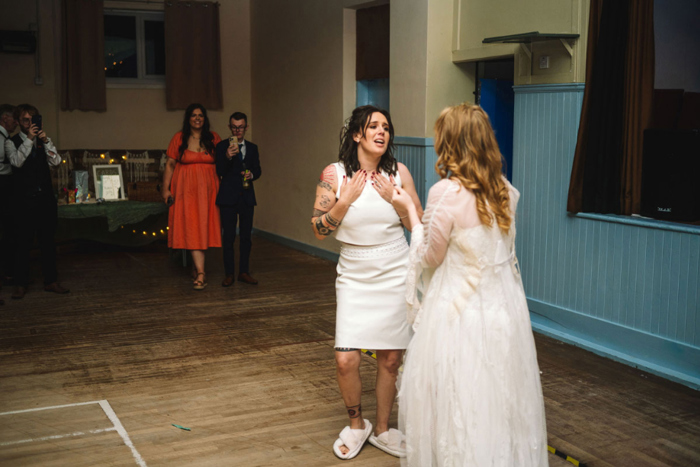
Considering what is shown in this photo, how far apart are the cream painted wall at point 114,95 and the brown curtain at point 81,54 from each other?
0.14 metres

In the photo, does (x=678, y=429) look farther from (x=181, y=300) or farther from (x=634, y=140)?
(x=181, y=300)

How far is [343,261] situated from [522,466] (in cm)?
119

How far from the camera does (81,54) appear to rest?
31.4ft

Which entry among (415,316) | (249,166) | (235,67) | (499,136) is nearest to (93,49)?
(235,67)

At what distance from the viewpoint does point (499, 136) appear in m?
6.48

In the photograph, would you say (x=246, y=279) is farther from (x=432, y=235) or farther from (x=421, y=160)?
(x=432, y=235)

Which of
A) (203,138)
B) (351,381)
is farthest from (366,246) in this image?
(203,138)

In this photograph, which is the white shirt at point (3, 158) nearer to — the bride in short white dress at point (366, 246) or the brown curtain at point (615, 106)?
the bride in short white dress at point (366, 246)

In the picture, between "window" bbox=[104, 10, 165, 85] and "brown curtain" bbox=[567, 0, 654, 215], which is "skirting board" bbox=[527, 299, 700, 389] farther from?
"window" bbox=[104, 10, 165, 85]

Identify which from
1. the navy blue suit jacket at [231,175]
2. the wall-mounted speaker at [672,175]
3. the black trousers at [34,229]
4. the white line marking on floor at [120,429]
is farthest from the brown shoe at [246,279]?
the wall-mounted speaker at [672,175]

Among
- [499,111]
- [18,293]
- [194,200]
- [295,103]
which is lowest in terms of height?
[18,293]

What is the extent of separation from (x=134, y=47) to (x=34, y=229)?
15.0 feet

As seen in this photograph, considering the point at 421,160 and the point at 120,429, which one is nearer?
the point at 120,429

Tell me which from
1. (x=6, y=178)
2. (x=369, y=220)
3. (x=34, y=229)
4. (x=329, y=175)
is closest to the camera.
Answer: (x=369, y=220)
